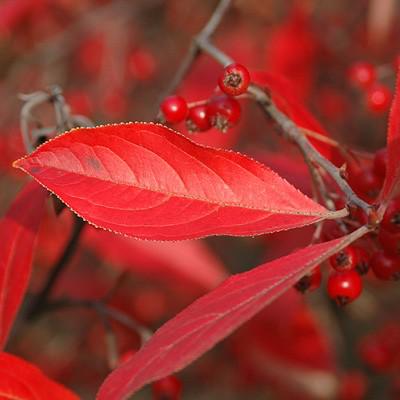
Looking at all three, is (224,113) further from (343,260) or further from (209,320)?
(209,320)

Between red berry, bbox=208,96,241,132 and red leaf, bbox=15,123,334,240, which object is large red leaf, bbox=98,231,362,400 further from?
red berry, bbox=208,96,241,132

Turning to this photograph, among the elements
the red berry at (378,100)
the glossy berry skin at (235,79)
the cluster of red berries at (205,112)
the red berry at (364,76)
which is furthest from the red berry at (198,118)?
the red berry at (364,76)

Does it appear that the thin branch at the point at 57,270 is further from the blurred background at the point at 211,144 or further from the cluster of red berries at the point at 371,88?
the cluster of red berries at the point at 371,88

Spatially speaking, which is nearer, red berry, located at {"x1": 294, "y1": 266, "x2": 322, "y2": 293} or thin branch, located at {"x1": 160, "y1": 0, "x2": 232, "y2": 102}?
red berry, located at {"x1": 294, "y1": 266, "x2": 322, "y2": 293}

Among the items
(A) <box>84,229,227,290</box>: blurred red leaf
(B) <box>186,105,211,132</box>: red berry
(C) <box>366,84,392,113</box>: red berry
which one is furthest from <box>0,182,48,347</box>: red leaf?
(A) <box>84,229,227,290</box>: blurred red leaf

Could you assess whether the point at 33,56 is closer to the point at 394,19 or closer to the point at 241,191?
the point at 394,19

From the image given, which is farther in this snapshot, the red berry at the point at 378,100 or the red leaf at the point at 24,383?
the red berry at the point at 378,100
